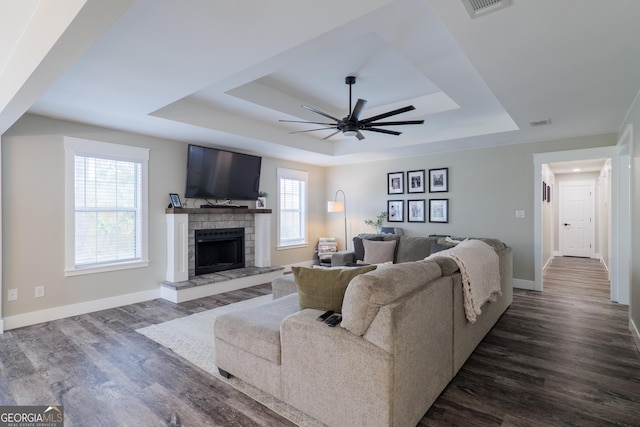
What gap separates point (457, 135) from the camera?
5.03 meters

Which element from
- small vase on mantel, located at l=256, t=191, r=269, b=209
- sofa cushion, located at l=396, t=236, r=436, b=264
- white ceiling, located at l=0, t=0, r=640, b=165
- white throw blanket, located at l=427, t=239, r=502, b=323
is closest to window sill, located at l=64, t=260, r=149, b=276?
white ceiling, located at l=0, t=0, r=640, b=165

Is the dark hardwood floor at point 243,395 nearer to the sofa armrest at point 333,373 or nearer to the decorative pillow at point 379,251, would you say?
the sofa armrest at point 333,373

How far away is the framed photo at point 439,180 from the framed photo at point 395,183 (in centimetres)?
58

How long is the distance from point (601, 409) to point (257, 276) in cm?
453

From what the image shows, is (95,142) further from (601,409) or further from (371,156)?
(601,409)

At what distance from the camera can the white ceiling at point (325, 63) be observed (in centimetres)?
189

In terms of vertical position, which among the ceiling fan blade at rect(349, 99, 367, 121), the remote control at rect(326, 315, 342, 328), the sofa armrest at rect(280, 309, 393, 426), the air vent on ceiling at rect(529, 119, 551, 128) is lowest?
the sofa armrest at rect(280, 309, 393, 426)

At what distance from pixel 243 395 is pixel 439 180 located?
5033 mm

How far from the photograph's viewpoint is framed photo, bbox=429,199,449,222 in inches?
234

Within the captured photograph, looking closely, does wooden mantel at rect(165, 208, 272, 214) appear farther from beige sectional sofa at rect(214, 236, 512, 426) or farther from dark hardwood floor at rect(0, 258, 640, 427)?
beige sectional sofa at rect(214, 236, 512, 426)

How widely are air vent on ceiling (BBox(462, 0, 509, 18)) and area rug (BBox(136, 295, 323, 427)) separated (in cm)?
257

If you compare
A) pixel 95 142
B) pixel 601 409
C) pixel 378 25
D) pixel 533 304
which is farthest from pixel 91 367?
pixel 533 304

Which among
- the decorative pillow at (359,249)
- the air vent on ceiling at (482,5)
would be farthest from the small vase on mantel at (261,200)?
the air vent on ceiling at (482,5)
